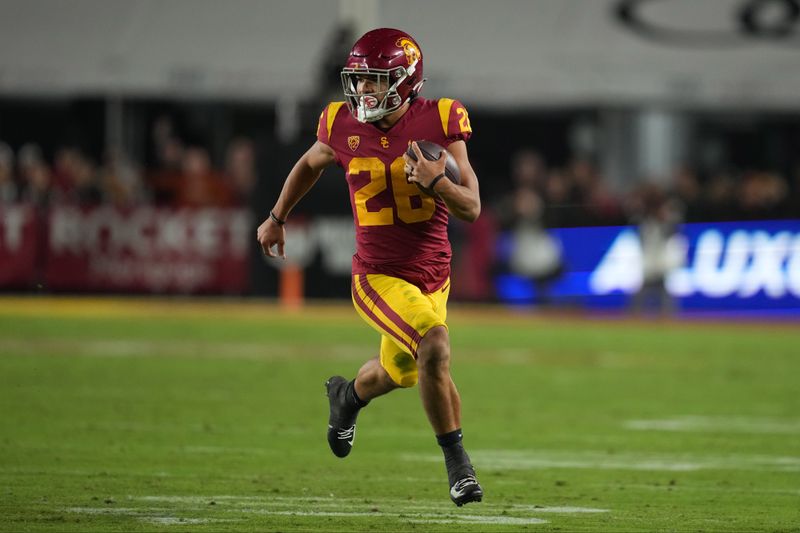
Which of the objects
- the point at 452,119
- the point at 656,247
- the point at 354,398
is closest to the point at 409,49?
the point at 452,119

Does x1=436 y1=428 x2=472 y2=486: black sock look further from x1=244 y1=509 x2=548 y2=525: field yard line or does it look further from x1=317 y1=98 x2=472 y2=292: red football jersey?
x1=317 y1=98 x2=472 y2=292: red football jersey

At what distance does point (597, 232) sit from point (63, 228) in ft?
23.3

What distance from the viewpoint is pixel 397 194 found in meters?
6.66

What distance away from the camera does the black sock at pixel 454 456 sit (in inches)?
241

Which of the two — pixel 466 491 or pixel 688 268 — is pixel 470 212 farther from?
pixel 688 268

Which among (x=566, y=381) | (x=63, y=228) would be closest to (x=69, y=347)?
(x=566, y=381)

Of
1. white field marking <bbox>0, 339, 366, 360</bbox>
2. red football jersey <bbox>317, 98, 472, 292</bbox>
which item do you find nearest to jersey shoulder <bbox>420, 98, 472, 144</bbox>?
red football jersey <bbox>317, 98, 472, 292</bbox>

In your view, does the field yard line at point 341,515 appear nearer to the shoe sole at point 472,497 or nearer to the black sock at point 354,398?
the shoe sole at point 472,497

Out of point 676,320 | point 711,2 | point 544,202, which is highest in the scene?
point 711,2

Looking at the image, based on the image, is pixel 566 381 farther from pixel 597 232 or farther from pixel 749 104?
pixel 749 104

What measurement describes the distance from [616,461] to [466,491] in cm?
234

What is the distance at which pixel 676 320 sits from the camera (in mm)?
19062

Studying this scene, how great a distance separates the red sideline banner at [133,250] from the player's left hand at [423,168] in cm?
1421

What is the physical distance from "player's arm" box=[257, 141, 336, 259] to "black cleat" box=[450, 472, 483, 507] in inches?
60.6
